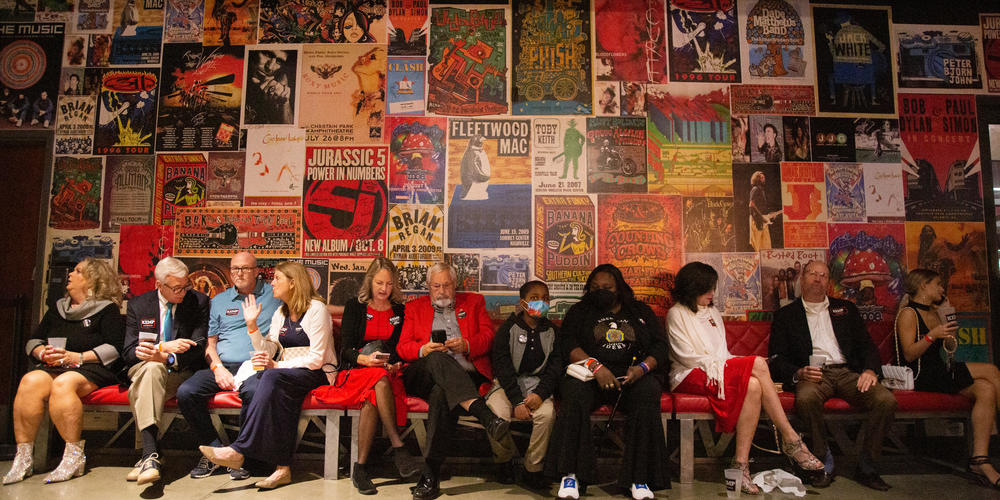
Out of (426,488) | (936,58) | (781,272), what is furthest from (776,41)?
(426,488)

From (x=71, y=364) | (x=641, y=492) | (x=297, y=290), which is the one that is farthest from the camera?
(x=297, y=290)

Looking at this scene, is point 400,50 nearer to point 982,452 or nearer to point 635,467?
point 635,467

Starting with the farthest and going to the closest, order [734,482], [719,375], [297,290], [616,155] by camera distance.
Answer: [616,155]
[297,290]
[719,375]
[734,482]

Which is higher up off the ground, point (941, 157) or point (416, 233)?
point (941, 157)

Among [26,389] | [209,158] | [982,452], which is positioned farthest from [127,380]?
[982,452]

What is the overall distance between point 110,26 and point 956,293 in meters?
7.88

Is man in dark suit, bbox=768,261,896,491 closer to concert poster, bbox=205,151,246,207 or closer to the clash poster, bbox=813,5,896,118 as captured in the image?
the clash poster, bbox=813,5,896,118

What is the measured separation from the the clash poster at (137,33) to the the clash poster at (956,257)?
22.7ft

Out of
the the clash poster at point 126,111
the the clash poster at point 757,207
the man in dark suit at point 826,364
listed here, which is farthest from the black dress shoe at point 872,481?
the the clash poster at point 126,111

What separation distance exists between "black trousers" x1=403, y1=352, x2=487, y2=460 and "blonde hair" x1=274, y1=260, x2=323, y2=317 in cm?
92

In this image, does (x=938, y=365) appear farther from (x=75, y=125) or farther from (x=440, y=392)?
(x=75, y=125)

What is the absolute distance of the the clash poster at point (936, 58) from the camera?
17.9 feet

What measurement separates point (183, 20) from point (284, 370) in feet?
11.7

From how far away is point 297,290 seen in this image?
4.41m
